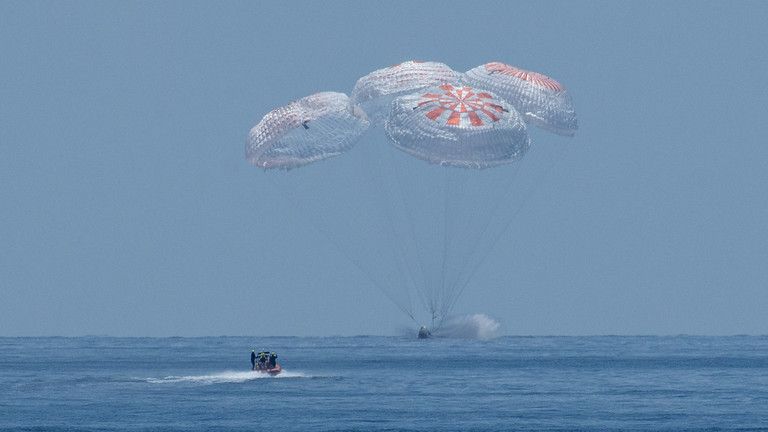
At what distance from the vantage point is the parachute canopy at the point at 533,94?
186 ft

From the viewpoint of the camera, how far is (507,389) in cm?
6047

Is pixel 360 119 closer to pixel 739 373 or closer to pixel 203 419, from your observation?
pixel 203 419

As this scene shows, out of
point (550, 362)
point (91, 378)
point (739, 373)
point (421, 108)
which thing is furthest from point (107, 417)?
point (550, 362)

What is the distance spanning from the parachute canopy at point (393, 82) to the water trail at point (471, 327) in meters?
27.5

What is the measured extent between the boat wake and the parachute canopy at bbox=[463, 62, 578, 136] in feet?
54.3

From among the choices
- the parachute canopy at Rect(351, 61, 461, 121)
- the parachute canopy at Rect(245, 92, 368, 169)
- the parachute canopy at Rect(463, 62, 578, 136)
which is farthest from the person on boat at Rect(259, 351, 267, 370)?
the parachute canopy at Rect(463, 62, 578, 136)

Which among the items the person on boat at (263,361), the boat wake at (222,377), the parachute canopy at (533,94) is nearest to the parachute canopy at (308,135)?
the parachute canopy at (533,94)

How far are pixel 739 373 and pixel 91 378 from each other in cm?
3024

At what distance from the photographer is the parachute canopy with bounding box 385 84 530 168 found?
178ft

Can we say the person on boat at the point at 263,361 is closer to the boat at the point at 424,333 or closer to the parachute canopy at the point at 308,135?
the parachute canopy at the point at 308,135

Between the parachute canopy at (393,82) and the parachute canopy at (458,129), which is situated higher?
the parachute canopy at (393,82)

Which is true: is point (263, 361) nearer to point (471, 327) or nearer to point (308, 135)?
point (308, 135)

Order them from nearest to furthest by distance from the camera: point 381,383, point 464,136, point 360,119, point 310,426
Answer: point 310,426
point 464,136
point 360,119
point 381,383

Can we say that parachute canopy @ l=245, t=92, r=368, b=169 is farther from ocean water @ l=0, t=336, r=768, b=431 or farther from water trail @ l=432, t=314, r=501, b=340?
water trail @ l=432, t=314, r=501, b=340
